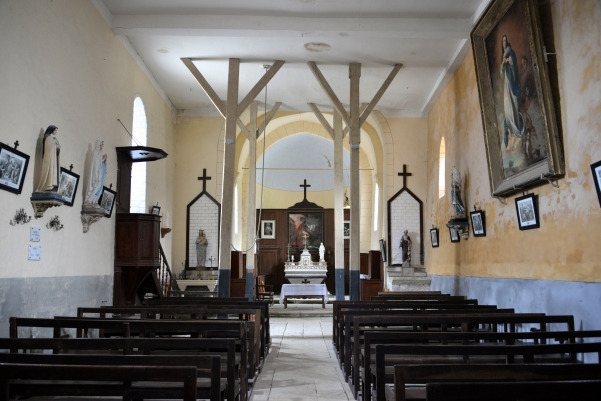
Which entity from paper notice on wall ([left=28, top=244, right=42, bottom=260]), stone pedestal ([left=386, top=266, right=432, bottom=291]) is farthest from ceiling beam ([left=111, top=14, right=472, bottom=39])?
stone pedestal ([left=386, top=266, right=432, bottom=291])

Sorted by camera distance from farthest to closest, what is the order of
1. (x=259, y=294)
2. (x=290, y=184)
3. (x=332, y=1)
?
(x=290, y=184) → (x=259, y=294) → (x=332, y=1)

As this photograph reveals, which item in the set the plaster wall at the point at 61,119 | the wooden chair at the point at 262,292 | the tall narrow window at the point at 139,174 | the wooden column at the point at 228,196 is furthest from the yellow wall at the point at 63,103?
the wooden chair at the point at 262,292

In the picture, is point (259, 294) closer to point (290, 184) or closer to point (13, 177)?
point (290, 184)

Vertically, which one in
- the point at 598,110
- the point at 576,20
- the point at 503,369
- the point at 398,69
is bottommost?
the point at 503,369

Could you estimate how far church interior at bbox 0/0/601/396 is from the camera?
6551 mm

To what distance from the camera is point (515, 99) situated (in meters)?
7.54

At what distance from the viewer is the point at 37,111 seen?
7.08 metres

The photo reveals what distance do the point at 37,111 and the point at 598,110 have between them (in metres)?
6.45

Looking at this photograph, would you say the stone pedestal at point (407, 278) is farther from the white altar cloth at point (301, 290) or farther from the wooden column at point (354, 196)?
the wooden column at point (354, 196)

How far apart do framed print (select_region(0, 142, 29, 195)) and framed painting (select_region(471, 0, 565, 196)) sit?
6.09 metres

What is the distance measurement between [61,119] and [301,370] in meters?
4.67

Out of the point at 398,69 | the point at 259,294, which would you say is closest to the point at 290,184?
the point at 259,294

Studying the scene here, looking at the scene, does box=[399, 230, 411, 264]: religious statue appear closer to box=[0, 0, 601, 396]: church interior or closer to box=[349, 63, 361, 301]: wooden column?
box=[0, 0, 601, 396]: church interior

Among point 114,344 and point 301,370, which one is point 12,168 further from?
point 301,370
